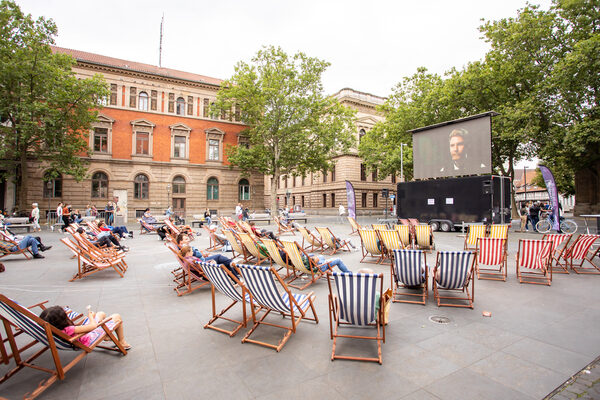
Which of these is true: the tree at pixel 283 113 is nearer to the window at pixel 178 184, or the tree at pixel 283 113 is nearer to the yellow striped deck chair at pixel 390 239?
the window at pixel 178 184

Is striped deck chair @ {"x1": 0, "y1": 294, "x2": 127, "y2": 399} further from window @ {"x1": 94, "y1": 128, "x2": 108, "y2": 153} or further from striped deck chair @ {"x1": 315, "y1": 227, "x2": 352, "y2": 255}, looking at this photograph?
window @ {"x1": 94, "y1": 128, "x2": 108, "y2": 153}

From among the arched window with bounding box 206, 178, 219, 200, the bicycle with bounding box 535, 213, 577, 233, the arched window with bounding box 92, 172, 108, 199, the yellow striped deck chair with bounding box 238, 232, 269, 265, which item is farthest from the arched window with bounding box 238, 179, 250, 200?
the yellow striped deck chair with bounding box 238, 232, 269, 265

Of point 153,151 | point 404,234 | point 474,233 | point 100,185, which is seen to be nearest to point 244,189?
point 153,151

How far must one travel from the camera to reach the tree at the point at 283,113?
27406 mm

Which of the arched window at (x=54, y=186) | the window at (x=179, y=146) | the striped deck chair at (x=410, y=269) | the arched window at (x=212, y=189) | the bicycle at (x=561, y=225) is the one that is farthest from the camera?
the arched window at (x=212, y=189)

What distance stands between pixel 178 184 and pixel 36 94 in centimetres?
1270

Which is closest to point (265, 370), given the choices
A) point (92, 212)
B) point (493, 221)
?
point (493, 221)

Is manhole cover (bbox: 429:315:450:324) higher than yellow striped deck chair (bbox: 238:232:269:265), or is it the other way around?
yellow striped deck chair (bbox: 238:232:269:265)

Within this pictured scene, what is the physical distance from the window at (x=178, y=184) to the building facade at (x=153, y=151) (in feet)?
0.31

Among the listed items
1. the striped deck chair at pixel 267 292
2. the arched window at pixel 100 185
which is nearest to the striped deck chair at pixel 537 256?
the striped deck chair at pixel 267 292

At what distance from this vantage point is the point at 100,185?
91.4ft

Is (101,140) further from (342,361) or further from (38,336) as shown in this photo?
(342,361)

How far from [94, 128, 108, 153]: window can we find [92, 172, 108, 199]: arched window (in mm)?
2286

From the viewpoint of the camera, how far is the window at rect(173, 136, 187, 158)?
30.7 m
